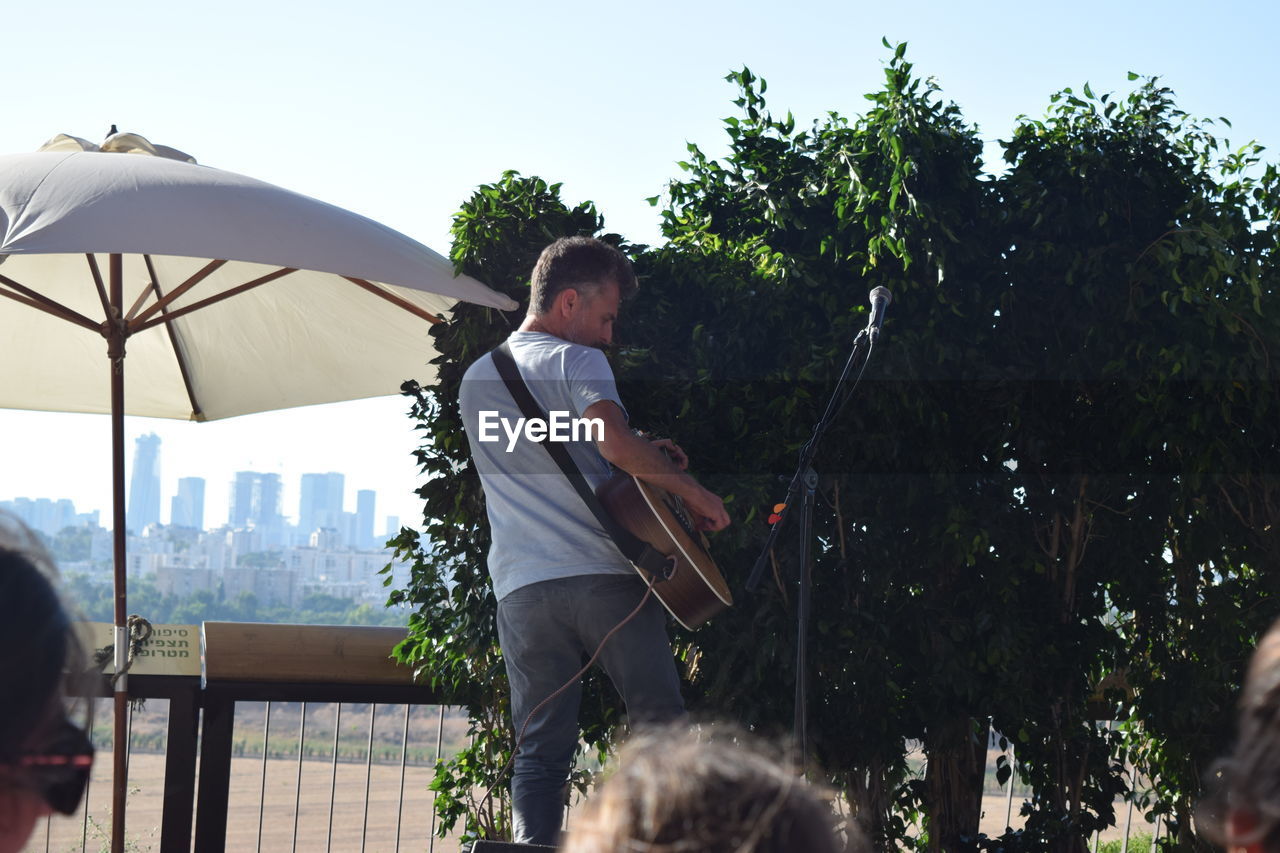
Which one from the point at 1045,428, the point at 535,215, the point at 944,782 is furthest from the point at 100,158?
the point at 944,782

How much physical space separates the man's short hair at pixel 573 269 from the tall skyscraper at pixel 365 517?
11913 centimetres

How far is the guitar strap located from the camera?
3260mm

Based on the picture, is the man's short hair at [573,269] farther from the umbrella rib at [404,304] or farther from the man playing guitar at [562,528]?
the umbrella rib at [404,304]

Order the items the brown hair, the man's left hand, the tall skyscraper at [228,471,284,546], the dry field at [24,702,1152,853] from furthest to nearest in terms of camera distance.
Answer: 1. the tall skyscraper at [228,471,284,546]
2. the dry field at [24,702,1152,853]
3. the man's left hand
4. the brown hair

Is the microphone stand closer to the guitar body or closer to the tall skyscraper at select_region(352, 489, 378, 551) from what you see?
the guitar body

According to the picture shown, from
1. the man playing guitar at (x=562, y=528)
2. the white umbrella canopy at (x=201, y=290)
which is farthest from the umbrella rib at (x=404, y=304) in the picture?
the man playing guitar at (x=562, y=528)

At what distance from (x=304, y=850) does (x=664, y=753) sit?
22.1 m

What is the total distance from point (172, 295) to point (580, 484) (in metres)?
2.03

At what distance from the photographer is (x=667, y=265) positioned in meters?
4.29

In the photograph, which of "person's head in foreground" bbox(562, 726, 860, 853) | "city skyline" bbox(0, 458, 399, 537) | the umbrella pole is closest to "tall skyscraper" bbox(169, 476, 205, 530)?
"city skyline" bbox(0, 458, 399, 537)

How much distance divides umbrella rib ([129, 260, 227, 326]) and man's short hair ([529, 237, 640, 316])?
1692mm

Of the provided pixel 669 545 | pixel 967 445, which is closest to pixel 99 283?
pixel 669 545

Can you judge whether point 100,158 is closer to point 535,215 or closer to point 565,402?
point 535,215

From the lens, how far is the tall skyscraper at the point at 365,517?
122875mm
